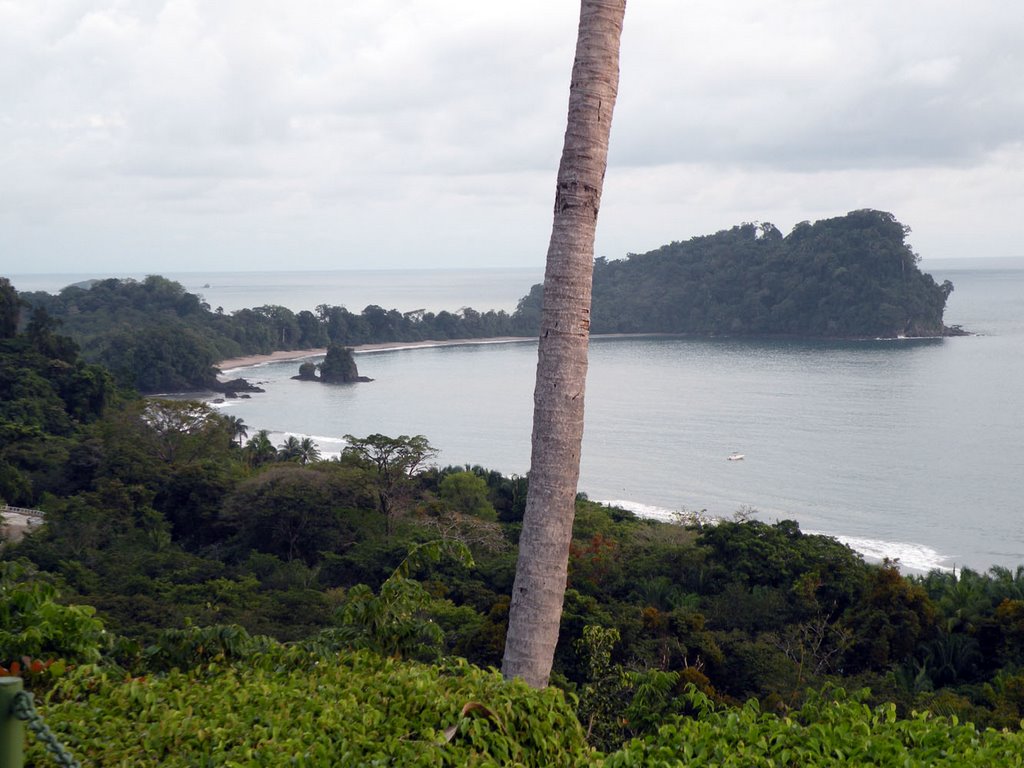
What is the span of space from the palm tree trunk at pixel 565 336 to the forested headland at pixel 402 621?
0.41 meters

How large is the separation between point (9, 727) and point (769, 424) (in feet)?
154

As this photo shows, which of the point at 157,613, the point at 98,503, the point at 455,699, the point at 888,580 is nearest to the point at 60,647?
the point at 455,699

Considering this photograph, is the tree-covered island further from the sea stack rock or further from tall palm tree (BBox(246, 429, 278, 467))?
tall palm tree (BBox(246, 429, 278, 467))

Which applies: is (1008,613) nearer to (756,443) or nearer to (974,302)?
(756,443)

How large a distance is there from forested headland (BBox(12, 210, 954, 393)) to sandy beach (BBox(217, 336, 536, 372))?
75cm

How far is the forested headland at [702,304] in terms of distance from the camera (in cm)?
7919

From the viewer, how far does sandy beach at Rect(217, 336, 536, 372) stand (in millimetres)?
76188

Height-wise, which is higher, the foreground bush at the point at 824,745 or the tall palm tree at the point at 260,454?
the foreground bush at the point at 824,745

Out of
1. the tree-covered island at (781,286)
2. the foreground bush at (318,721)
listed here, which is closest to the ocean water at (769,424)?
the tree-covered island at (781,286)

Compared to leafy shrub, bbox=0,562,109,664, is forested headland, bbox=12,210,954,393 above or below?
above

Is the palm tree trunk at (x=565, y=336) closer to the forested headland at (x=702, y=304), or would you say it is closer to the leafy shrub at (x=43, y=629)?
the leafy shrub at (x=43, y=629)

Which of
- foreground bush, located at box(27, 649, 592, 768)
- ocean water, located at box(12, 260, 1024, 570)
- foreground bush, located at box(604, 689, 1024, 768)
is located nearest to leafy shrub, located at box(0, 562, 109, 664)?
foreground bush, located at box(27, 649, 592, 768)

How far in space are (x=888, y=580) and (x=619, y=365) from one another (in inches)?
2363

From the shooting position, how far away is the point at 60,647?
4059mm
